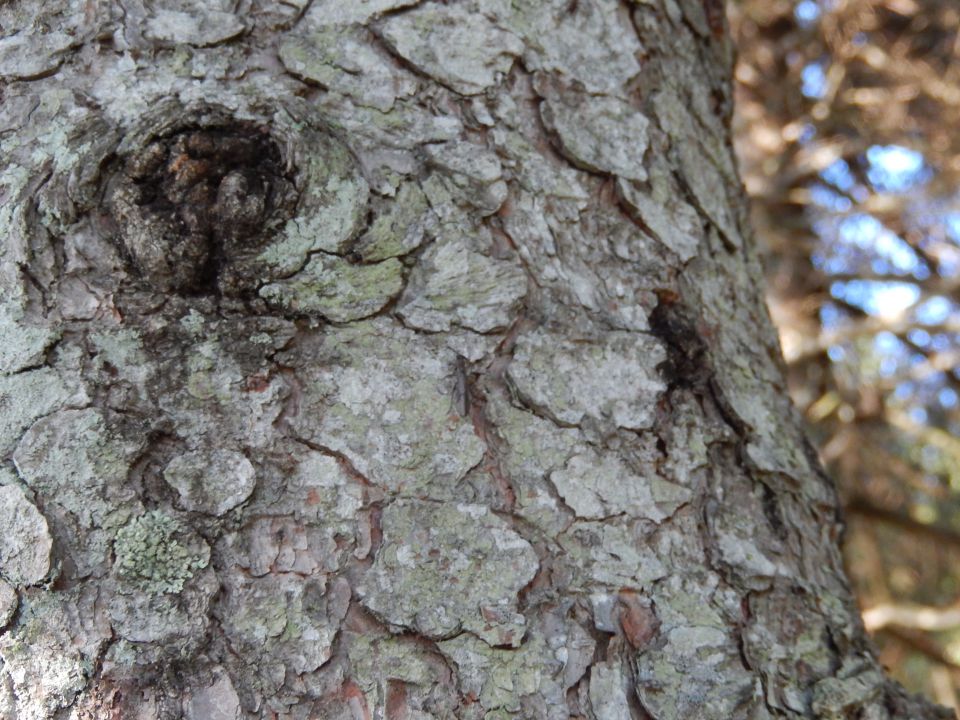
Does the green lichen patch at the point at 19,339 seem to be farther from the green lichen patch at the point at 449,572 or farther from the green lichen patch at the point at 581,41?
the green lichen patch at the point at 581,41

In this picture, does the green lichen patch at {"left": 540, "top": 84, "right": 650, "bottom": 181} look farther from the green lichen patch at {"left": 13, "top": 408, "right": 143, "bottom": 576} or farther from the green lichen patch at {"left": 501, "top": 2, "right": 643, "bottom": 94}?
the green lichen patch at {"left": 13, "top": 408, "right": 143, "bottom": 576}

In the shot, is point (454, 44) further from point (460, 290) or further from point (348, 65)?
point (460, 290)

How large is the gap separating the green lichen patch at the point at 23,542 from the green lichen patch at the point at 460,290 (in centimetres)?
31

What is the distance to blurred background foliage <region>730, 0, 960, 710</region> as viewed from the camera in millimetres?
3459

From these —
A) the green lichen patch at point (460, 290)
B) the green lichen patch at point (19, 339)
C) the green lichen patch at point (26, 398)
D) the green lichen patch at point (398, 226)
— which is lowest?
the green lichen patch at point (26, 398)

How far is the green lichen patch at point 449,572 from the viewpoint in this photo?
25.2 inches

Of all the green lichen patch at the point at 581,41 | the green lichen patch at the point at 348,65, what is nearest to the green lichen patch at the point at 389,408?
the green lichen patch at the point at 348,65

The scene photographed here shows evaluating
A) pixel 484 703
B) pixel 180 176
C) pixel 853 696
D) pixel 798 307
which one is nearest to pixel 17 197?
pixel 180 176

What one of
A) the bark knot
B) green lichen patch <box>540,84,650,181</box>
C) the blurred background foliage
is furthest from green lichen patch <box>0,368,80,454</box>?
the blurred background foliage

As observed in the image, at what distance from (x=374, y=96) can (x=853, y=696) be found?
66 centimetres

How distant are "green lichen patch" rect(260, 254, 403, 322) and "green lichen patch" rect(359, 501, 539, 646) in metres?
0.16

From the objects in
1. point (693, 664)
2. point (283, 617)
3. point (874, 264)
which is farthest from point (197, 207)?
point (874, 264)

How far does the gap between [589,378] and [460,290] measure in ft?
0.43

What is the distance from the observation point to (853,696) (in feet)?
2.37
